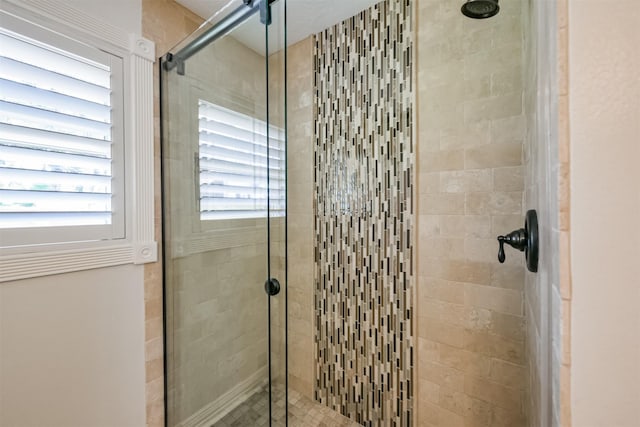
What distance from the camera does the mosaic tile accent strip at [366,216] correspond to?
4.59ft

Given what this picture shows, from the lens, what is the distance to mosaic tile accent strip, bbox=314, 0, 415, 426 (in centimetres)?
140

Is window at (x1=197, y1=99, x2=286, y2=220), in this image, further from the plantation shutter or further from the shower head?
the shower head

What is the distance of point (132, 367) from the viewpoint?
1.19m

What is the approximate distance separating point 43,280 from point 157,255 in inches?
15.1

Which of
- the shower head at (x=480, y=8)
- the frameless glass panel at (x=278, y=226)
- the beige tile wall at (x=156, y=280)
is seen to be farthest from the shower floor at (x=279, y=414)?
the shower head at (x=480, y=8)

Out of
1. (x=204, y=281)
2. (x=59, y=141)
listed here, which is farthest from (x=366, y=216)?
(x=59, y=141)

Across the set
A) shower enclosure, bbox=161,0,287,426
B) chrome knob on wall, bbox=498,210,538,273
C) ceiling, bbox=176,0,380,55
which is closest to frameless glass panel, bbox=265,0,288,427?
shower enclosure, bbox=161,0,287,426

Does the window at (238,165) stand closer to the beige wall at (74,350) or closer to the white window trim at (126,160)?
the white window trim at (126,160)

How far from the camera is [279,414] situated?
90cm

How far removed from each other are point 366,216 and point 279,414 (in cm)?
99

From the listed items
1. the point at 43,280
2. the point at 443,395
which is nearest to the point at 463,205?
the point at 443,395

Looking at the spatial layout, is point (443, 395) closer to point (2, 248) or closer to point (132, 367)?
point (132, 367)

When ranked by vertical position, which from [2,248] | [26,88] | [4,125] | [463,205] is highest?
[26,88]

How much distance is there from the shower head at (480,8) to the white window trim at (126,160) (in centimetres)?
132
